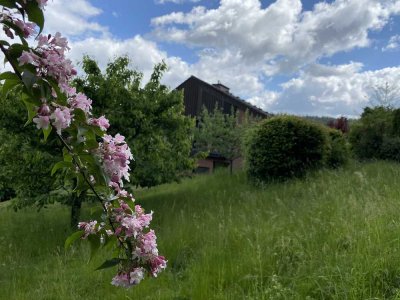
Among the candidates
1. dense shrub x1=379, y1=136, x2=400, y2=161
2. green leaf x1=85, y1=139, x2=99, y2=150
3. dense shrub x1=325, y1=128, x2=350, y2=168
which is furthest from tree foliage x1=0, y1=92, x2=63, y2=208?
dense shrub x1=379, y1=136, x2=400, y2=161

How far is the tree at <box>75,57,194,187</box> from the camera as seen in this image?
837cm

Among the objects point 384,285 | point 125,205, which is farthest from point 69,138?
point 384,285

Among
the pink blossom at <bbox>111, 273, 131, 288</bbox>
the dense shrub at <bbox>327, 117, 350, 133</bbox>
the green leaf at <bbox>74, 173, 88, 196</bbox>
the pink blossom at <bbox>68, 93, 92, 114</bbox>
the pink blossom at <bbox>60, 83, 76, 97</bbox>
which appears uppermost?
the dense shrub at <bbox>327, 117, 350, 133</bbox>

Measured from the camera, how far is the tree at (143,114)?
27.5ft

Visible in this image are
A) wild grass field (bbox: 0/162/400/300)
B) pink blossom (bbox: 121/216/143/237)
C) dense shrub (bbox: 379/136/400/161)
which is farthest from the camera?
dense shrub (bbox: 379/136/400/161)

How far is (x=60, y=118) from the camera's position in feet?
4.09

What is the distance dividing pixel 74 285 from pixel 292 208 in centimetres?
329

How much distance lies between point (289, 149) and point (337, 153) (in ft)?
6.33

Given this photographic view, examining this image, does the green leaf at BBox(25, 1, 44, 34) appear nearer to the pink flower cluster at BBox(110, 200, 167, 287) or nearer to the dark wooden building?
the pink flower cluster at BBox(110, 200, 167, 287)

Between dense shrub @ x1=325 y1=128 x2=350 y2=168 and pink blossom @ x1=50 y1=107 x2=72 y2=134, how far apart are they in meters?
10.5

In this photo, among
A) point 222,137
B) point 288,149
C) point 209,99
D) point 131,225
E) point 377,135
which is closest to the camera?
point 131,225

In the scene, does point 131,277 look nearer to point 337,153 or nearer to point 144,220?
point 144,220

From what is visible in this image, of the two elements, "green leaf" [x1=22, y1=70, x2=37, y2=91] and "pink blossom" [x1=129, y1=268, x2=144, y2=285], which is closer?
"green leaf" [x1=22, y1=70, x2=37, y2=91]

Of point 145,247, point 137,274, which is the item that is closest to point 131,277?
point 137,274
